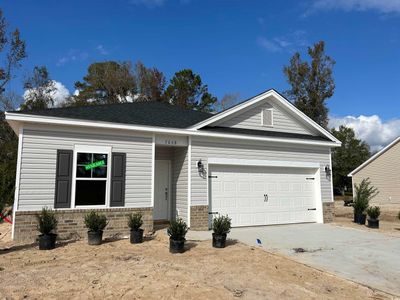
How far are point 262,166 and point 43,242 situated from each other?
24.8 ft

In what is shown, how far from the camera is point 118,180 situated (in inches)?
381

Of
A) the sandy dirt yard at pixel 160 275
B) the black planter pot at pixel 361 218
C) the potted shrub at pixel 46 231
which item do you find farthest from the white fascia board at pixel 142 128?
the sandy dirt yard at pixel 160 275

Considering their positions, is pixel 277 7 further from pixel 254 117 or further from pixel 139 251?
pixel 139 251

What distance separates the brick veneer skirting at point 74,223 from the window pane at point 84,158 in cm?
136

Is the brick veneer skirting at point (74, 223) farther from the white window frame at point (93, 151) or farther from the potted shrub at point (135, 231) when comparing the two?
the potted shrub at point (135, 231)

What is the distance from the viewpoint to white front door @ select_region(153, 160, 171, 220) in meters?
12.0

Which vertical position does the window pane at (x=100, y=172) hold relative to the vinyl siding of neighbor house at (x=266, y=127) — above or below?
below

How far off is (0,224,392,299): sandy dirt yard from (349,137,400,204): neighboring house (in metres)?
20.5

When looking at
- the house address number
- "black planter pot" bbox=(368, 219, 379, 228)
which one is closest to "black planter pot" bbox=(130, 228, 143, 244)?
the house address number

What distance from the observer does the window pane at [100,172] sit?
31.2ft

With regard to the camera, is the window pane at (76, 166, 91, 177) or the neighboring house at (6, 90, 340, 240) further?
the window pane at (76, 166, 91, 177)

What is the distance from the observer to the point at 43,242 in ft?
25.6

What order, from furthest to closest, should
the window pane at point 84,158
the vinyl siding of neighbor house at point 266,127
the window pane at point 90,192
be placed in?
the vinyl siding of neighbor house at point 266,127 < the window pane at point 84,158 < the window pane at point 90,192

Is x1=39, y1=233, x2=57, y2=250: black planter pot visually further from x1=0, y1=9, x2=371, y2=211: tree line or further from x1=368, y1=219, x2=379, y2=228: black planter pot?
x1=0, y1=9, x2=371, y2=211: tree line
